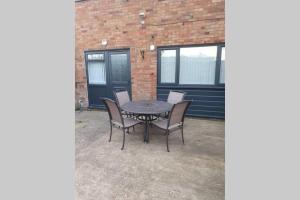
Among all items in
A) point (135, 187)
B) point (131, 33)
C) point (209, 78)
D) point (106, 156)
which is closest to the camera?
point (135, 187)

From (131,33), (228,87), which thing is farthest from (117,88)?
(228,87)

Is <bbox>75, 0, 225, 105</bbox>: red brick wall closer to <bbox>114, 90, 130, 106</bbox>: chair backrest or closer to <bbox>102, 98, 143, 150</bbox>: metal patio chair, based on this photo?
<bbox>114, 90, 130, 106</bbox>: chair backrest

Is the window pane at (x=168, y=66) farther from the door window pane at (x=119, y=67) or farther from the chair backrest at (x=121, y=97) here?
the chair backrest at (x=121, y=97)

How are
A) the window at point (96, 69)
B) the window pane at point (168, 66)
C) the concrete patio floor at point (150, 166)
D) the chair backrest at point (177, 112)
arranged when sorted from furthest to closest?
1. the window at point (96, 69)
2. the window pane at point (168, 66)
3. the chair backrest at point (177, 112)
4. the concrete patio floor at point (150, 166)

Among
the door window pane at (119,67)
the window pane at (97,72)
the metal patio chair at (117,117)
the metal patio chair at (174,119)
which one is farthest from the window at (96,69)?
the metal patio chair at (174,119)

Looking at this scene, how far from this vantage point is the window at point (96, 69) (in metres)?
5.79

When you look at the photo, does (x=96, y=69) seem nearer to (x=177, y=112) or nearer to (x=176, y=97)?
(x=176, y=97)

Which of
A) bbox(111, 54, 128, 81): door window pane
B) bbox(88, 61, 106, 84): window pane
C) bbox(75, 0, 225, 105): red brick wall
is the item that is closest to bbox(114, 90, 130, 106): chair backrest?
bbox(75, 0, 225, 105): red brick wall

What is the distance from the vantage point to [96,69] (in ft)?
19.4

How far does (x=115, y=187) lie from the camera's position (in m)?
2.14

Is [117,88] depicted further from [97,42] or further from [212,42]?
[212,42]

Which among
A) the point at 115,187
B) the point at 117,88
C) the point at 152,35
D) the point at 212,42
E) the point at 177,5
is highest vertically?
the point at 177,5

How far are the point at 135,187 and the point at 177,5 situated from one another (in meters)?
4.44

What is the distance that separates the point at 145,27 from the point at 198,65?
185 centimetres
